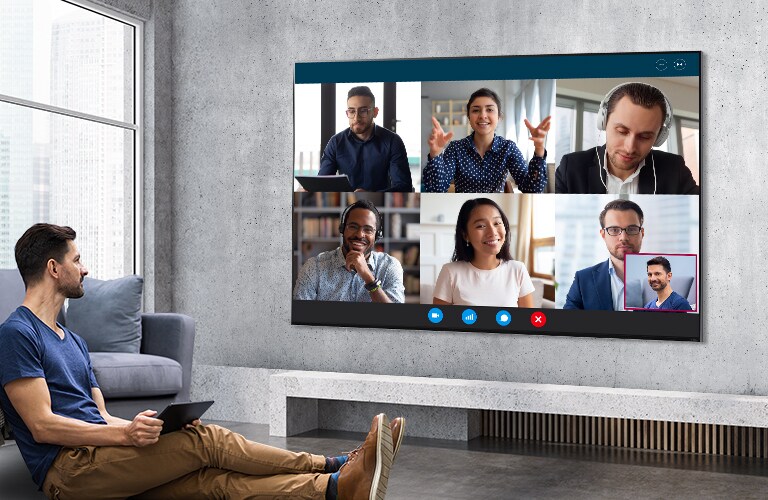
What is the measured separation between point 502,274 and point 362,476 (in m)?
2.92

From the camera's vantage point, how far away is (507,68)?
238 inches

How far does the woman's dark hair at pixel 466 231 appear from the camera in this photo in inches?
237

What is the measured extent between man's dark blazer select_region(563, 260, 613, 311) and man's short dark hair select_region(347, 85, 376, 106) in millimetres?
1708

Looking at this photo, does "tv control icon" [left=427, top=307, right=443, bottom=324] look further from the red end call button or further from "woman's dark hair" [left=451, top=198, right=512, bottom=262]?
the red end call button

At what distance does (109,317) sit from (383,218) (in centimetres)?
179

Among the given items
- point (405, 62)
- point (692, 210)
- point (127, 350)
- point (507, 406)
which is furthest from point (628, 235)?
point (127, 350)

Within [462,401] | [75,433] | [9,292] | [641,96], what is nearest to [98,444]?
[75,433]

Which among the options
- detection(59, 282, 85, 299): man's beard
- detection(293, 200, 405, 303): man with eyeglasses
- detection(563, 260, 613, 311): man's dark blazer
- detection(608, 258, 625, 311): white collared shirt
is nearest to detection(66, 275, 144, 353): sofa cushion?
detection(293, 200, 405, 303): man with eyeglasses

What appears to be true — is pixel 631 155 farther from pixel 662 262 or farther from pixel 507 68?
pixel 507 68

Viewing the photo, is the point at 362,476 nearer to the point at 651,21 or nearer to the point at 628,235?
the point at 628,235

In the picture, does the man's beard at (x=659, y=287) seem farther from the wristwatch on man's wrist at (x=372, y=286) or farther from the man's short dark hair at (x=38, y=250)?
the man's short dark hair at (x=38, y=250)

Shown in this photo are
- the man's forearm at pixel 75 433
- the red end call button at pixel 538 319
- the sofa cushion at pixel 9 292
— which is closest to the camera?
the man's forearm at pixel 75 433

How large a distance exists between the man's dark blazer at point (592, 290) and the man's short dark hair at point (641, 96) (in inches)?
36.6

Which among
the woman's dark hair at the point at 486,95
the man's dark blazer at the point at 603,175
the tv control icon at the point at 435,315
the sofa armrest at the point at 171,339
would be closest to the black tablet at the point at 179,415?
the sofa armrest at the point at 171,339
